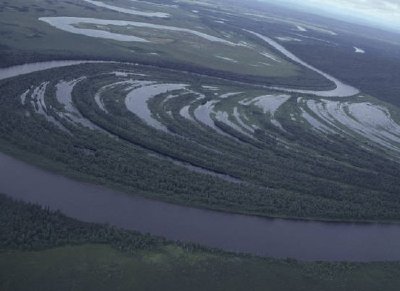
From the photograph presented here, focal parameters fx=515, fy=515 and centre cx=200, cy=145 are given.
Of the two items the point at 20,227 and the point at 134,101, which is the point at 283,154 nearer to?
the point at 134,101

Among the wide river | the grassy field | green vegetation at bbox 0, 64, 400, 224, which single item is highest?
green vegetation at bbox 0, 64, 400, 224

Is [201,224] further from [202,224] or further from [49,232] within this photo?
[49,232]

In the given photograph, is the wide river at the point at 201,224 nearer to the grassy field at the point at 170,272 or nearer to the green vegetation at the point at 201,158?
the green vegetation at the point at 201,158

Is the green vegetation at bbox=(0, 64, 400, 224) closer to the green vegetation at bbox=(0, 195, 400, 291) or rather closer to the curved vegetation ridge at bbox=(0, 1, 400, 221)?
the curved vegetation ridge at bbox=(0, 1, 400, 221)

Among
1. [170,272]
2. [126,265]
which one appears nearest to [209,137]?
[170,272]

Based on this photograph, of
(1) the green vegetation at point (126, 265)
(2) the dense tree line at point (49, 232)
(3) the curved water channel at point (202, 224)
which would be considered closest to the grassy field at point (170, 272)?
(1) the green vegetation at point (126, 265)

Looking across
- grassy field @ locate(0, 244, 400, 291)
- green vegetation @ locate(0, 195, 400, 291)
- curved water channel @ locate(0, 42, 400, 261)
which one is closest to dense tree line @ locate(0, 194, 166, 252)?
green vegetation @ locate(0, 195, 400, 291)
